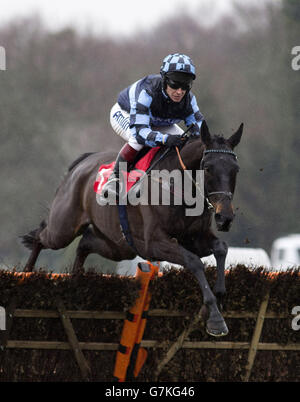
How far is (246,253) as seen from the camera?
13.9 meters

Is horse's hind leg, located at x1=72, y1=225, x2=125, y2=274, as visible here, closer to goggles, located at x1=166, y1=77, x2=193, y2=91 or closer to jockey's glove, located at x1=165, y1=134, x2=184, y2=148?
jockey's glove, located at x1=165, y1=134, x2=184, y2=148

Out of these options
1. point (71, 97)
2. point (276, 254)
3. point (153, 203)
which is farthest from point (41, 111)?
point (153, 203)

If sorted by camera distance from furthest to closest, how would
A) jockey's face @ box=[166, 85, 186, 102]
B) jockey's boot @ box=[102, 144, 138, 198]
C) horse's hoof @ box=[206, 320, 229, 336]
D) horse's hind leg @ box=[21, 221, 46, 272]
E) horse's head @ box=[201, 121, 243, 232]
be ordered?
horse's hind leg @ box=[21, 221, 46, 272]
jockey's boot @ box=[102, 144, 138, 198]
jockey's face @ box=[166, 85, 186, 102]
horse's head @ box=[201, 121, 243, 232]
horse's hoof @ box=[206, 320, 229, 336]

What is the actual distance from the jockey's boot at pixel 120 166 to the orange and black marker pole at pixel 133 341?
1064 millimetres

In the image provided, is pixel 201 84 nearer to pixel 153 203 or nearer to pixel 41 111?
pixel 41 111

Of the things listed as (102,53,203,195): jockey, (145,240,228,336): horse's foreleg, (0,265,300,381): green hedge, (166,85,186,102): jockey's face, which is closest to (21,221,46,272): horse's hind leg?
(102,53,203,195): jockey

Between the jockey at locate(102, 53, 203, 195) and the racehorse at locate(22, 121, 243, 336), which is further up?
the jockey at locate(102, 53, 203, 195)

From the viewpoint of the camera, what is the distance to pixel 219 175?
168 inches

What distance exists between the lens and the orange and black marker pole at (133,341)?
4133 millimetres

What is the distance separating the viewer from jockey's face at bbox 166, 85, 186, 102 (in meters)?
4.75

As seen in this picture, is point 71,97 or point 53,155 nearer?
point 53,155

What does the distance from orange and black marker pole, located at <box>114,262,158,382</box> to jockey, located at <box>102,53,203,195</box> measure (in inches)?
43.9

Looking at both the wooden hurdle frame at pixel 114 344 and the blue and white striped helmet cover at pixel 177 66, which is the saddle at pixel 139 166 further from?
the wooden hurdle frame at pixel 114 344

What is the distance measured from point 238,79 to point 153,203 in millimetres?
17904
